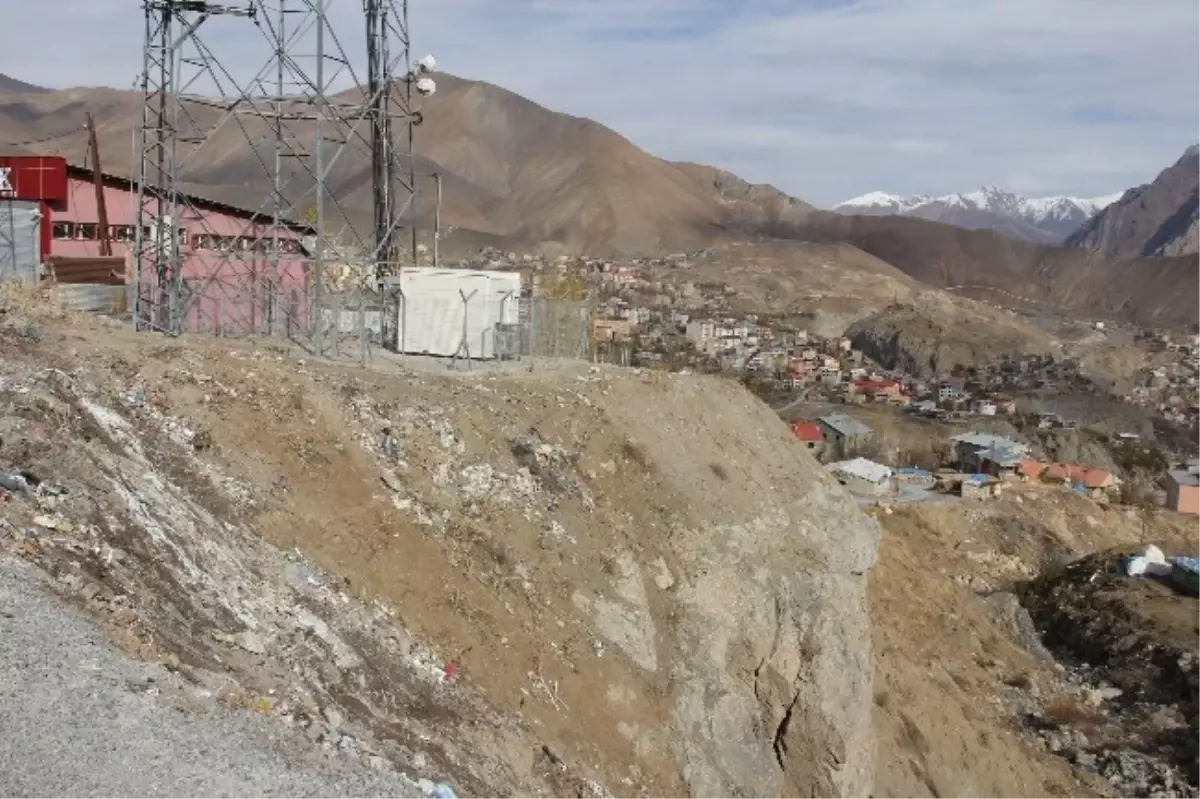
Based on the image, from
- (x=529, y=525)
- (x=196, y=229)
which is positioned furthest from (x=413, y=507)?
(x=196, y=229)

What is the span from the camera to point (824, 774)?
61.9ft

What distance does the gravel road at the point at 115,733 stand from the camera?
6.89 m

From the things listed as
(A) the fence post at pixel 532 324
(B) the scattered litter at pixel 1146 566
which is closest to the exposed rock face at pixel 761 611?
(A) the fence post at pixel 532 324

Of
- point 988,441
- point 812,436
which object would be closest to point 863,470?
point 812,436

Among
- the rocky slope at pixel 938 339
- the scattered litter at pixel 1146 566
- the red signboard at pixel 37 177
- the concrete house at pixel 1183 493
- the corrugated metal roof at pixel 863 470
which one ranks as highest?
the red signboard at pixel 37 177

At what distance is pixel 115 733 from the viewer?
7320mm

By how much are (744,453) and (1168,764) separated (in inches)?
591

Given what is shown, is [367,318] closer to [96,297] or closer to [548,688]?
[96,297]

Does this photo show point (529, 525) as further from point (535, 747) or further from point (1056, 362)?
point (1056, 362)

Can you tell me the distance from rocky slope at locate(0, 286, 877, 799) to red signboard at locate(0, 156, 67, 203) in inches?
497

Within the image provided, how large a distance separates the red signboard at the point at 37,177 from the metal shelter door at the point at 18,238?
1.05 meters

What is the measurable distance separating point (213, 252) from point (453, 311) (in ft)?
23.7

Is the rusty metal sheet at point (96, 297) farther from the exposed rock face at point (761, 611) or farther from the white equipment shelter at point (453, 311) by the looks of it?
the exposed rock face at point (761, 611)

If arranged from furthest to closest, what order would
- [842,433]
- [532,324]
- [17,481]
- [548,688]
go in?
[842,433] < [532,324] < [548,688] < [17,481]
